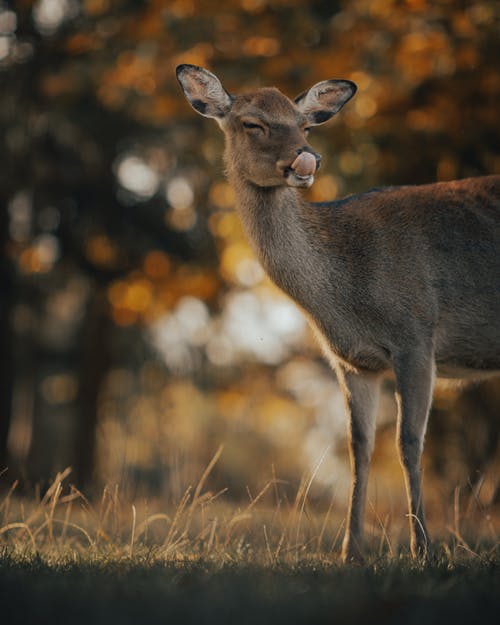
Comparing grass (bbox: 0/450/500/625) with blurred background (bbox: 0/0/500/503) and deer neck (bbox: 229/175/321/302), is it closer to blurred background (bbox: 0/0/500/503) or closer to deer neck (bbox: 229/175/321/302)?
deer neck (bbox: 229/175/321/302)

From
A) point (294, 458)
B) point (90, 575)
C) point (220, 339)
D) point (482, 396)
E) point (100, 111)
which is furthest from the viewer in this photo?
point (294, 458)

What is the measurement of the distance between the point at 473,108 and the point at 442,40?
0.78 m

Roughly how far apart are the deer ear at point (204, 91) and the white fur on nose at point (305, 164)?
1.09m

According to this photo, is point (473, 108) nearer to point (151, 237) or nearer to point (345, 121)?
point (345, 121)

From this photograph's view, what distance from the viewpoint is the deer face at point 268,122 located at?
4.85 metres

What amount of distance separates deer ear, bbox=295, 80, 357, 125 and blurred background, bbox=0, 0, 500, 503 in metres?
1.51

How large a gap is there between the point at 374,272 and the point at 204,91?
1634 mm

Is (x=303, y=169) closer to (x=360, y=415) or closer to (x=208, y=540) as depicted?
(x=360, y=415)

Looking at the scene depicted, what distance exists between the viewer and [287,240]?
5230 mm

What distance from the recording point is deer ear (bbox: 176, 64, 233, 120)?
5.62 m

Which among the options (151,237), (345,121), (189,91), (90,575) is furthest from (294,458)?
(90,575)

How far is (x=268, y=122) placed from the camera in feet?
16.9

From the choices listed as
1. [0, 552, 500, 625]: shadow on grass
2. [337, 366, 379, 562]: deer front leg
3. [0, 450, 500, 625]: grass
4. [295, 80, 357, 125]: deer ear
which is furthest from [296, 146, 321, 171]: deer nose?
[0, 552, 500, 625]: shadow on grass

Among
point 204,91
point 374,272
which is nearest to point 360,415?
point 374,272
